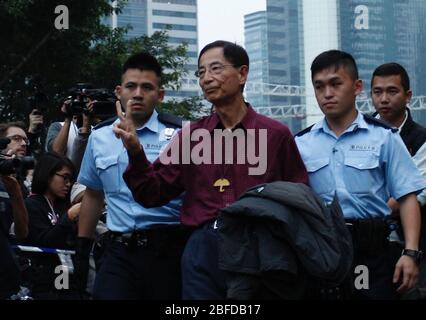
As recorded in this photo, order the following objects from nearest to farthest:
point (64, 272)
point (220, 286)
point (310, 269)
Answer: point (310, 269)
point (220, 286)
point (64, 272)

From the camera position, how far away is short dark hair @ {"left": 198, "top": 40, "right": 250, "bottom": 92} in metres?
4.68

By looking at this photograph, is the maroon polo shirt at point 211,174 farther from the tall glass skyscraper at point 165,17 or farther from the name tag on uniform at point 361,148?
the tall glass skyscraper at point 165,17

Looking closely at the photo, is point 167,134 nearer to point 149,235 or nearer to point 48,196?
point 149,235

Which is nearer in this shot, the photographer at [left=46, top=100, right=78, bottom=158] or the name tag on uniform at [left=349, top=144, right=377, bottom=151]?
the name tag on uniform at [left=349, top=144, right=377, bottom=151]

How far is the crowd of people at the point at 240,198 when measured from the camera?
13.3 ft

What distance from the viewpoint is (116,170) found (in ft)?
16.5

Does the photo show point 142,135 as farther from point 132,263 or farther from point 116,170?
point 132,263

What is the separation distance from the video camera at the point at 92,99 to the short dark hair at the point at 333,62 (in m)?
1.73

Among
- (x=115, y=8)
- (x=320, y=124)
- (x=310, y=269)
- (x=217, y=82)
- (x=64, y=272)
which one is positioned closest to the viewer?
(x=310, y=269)

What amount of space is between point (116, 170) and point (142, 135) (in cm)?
26

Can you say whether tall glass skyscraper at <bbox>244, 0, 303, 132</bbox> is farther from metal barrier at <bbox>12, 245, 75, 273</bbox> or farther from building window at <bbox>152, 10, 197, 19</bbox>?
metal barrier at <bbox>12, 245, 75, 273</bbox>

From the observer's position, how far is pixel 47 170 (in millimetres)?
6637

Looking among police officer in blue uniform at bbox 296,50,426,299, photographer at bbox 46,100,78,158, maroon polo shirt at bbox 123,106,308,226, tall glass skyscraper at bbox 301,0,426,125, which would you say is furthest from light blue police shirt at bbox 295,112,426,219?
tall glass skyscraper at bbox 301,0,426,125

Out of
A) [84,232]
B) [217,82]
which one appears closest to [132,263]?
[84,232]
